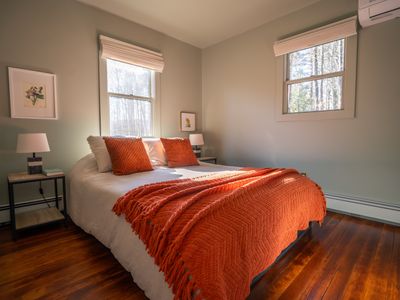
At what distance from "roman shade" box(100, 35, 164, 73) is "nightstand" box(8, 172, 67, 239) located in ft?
5.69

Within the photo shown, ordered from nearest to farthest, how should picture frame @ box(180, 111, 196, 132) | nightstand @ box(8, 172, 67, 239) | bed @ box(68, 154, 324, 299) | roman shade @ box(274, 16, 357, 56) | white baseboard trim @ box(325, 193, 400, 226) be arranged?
bed @ box(68, 154, 324, 299) → nightstand @ box(8, 172, 67, 239) → white baseboard trim @ box(325, 193, 400, 226) → roman shade @ box(274, 16, 357, 56) → picture frame @ box(180, 111, 196, 132)

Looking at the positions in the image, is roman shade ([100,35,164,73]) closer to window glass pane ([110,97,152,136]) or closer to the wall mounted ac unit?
window glass pane ([110,97,152,136])

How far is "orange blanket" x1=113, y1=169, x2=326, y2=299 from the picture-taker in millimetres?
982

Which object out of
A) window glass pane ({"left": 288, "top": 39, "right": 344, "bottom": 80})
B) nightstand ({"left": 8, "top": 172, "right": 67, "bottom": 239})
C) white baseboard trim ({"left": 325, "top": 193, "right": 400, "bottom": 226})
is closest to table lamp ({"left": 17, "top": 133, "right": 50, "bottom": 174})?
nightstand ({"left": 8, "top": 172, "right": 67, "bottom": 239})

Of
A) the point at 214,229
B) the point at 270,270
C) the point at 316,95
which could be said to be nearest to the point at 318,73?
the point at 316,95

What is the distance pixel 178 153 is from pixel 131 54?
63.1 inches

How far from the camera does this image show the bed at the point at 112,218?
4.10 ft

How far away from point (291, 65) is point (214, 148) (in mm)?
1910

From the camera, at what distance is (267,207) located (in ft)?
4.54

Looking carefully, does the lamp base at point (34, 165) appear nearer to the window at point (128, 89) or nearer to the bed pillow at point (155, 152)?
the window at point (128, 89)

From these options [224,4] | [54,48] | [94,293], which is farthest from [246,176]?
[54,48]

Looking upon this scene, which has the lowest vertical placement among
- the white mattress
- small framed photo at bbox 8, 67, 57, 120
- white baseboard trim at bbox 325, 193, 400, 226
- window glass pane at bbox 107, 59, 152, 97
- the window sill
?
white baseboard trim at bbox 325, 193, 400, 226

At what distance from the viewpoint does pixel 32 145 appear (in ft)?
7.12

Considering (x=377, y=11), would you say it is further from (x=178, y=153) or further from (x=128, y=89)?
(x=128, y=89)
